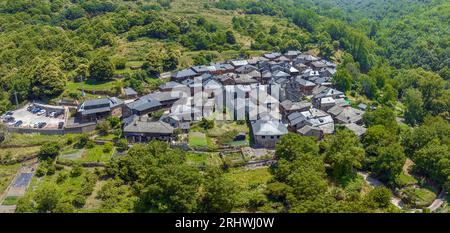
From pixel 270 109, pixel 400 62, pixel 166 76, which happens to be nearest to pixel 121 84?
pixel 166 76

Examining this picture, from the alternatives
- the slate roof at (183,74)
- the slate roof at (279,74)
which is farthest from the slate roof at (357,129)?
the slate roof at (183,74)

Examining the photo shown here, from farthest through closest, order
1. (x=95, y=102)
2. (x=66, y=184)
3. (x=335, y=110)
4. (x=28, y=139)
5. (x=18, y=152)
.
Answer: (x=335, y=110) < (x=95, y=102) < (x=28, y=139) < (x=18, y=152) < (x=66, y=184)

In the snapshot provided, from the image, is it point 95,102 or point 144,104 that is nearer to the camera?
point 95,102

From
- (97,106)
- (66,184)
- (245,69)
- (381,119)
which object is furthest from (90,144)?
(381,119)

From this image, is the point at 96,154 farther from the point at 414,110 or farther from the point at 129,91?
the point at 414,110

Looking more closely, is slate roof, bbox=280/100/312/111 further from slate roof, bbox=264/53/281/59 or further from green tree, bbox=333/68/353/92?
slate roof, bbox=264/53/281/59

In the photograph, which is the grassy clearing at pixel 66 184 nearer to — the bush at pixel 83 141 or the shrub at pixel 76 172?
the shrub at pixel 76 172
